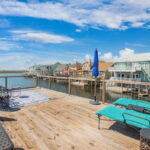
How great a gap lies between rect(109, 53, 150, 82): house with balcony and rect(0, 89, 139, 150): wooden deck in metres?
19.0

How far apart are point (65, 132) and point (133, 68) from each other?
2067 cm

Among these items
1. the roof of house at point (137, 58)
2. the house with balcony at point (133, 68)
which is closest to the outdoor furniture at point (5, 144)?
the house with balcony at point (133, 68)

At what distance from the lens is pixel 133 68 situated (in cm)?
2023

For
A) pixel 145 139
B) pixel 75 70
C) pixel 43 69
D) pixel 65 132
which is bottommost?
pixel 65 132

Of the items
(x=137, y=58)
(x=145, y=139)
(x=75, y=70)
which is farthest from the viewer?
(x=75, y=70)

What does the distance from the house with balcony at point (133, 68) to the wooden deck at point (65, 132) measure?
1902 centimetres

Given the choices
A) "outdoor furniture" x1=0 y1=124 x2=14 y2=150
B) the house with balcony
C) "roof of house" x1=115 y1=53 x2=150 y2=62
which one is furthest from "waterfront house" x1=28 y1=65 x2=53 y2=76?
"outdoor furniture" x1=0 y1=124 x2=14 y2=150

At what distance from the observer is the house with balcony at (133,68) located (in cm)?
1988

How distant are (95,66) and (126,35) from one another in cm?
1605

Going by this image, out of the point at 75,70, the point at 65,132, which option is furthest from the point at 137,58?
the point at 65,132

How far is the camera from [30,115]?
382 centimetres

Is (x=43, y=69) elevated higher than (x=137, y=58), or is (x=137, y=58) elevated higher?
(x=137, y=58)

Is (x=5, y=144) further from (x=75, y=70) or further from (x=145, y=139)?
(x=75, y=70)

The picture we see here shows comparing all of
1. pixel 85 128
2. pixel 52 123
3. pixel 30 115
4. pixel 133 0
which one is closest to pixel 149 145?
pixel 85 128
